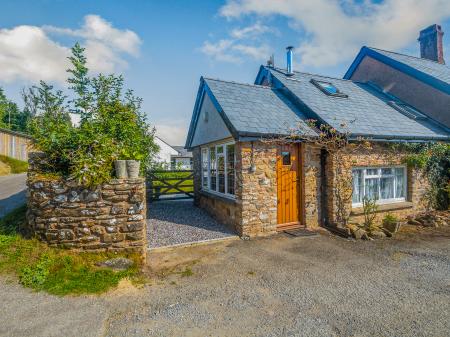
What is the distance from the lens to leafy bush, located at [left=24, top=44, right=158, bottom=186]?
5.49m

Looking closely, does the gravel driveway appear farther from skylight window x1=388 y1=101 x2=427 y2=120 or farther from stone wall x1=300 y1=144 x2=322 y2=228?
skylight window x1=388 y1=101 x2=427 y2=120

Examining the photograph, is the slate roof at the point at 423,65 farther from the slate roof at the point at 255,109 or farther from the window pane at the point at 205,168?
the window pane at the point at 205,168

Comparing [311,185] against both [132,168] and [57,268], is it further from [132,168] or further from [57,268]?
[57,268]

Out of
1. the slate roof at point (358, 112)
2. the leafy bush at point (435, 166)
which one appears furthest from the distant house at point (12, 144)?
the leafy bush at point (435, 166)

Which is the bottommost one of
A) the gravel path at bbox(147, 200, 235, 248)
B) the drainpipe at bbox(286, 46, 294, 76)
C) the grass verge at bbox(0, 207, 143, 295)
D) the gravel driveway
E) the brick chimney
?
the gravel driveway

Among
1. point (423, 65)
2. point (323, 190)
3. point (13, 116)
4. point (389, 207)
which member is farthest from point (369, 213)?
point (13, 116)

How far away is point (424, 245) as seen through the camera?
6715 millimetres

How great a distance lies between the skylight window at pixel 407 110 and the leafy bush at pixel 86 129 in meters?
11.3

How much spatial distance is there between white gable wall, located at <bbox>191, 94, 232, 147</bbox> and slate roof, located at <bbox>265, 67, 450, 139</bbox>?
3.19 m

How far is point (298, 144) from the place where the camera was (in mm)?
8227

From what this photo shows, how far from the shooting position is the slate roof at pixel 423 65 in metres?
12.0

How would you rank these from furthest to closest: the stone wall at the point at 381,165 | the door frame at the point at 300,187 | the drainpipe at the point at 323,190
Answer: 1. the drainpipe at the point at 323,190
2. the stone wall at the point at 381,165
3. the door frame at the point at 300,187

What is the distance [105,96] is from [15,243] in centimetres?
465

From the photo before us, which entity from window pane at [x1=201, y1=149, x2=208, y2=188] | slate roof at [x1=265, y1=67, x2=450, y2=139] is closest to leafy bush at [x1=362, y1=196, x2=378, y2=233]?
slate roof at [x1=265, y1=67, x2=450, y2=139]
